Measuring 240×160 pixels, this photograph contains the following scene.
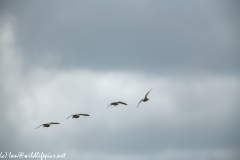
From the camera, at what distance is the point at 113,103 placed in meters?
106

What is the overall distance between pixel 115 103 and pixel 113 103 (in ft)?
1.33

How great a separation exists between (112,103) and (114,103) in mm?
448

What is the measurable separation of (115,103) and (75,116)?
27.7 feet

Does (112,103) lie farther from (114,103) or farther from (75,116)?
(75,116)

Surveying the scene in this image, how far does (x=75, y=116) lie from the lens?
105m

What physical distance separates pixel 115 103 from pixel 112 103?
24.4 inches

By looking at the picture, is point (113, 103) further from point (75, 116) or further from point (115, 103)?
point (75, 116)

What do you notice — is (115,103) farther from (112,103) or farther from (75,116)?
(75,116)

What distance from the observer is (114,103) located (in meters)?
106

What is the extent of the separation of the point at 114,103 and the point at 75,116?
27.1 ft

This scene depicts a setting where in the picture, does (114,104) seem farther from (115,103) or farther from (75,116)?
(75,116)

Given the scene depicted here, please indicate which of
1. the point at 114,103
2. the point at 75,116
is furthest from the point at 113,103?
the point at 75,116

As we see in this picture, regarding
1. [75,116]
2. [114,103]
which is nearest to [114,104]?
[114,103]

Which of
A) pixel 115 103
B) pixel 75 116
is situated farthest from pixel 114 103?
pixel 75 116
